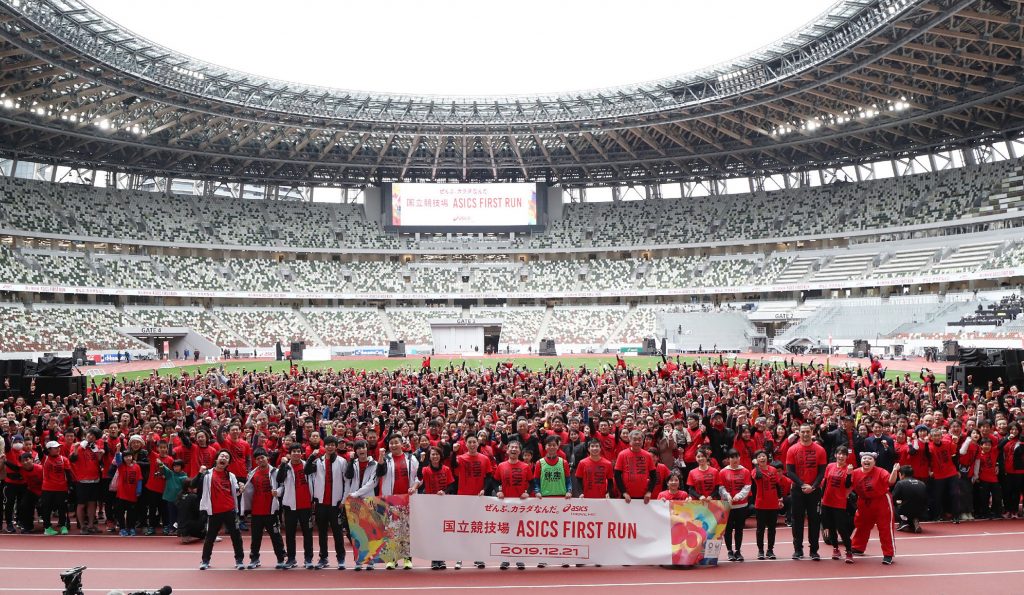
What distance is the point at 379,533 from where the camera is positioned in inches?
362

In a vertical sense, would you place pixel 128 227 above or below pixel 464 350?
above

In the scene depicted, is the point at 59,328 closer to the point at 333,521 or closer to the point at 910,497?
the point at 333,521

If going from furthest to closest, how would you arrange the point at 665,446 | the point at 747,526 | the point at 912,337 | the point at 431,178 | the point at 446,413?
the point at 431,178 → the point at 912,337 → the point at 446,413 → the point at 747,526 → the point at 665,446

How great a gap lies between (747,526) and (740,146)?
50.0 m

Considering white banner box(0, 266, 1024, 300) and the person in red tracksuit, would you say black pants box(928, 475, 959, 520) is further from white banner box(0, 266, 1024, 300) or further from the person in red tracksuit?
white banner box(0, 266, 1024, 300)

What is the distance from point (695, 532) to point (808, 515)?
1547mm

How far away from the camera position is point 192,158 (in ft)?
197

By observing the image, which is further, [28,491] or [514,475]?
[28,491]

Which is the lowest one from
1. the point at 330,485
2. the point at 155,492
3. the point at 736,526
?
the point at 736,526

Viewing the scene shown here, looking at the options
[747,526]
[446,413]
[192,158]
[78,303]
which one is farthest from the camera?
[192,158]

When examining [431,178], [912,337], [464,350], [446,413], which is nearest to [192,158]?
[431,178]

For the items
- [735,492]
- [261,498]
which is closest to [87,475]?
[261,498]

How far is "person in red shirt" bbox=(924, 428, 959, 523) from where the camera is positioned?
1102 centimetres

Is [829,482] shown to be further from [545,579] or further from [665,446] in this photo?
[545,579]
